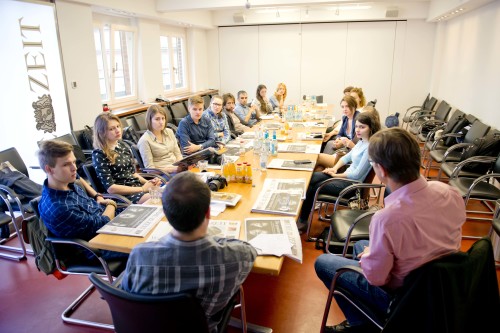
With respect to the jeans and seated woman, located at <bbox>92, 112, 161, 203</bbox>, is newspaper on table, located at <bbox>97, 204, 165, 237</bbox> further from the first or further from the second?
the jeans

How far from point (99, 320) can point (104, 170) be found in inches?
44.4

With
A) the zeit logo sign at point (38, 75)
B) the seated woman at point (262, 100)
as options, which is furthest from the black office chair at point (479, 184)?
the zeit logo sign at point (38, 75)

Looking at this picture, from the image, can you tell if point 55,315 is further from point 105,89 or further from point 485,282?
point 105,89

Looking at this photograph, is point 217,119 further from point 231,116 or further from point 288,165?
point 288,165

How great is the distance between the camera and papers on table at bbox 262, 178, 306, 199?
8.33 ft

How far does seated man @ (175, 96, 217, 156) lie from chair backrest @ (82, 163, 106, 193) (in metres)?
1.24

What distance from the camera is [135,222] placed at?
2.04m

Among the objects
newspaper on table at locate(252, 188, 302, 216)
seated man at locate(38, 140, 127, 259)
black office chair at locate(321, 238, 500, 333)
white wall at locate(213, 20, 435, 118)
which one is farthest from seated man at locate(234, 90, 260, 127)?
black office chair at locate(321, 238, 500, 333)

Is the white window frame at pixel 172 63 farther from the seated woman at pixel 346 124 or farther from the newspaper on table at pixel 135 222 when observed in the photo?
the newspaper on table at pixel 135 222

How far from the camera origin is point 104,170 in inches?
112

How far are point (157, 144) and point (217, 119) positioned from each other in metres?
1.29

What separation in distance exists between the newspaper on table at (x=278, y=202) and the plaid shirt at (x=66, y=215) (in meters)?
1.01

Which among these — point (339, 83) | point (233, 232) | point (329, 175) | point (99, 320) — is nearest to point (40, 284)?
point (99, 320)

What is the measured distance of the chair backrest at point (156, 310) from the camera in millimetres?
1133
